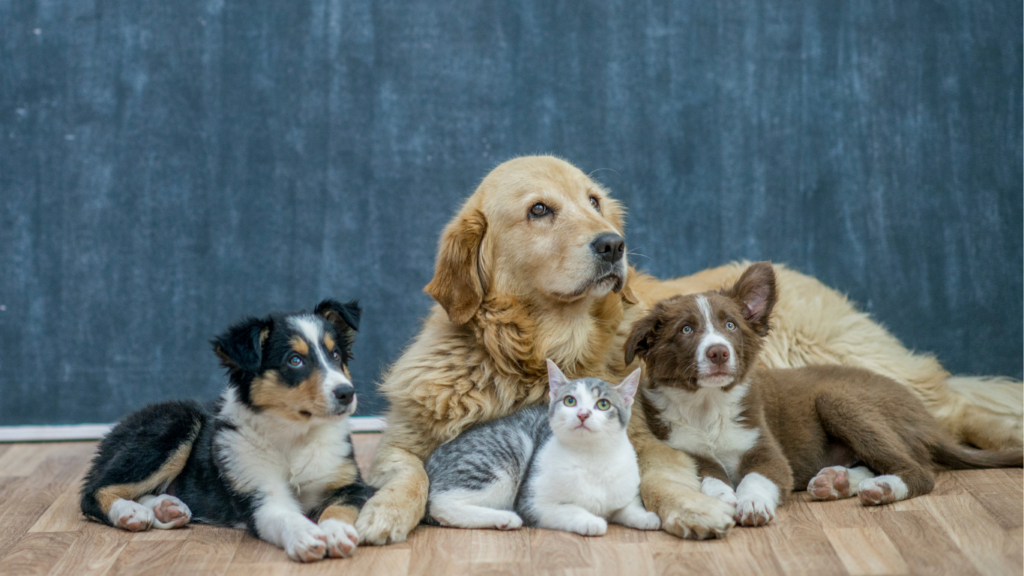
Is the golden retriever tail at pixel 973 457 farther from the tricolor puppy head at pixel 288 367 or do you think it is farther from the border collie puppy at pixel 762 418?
the tricolor puppy head at pixel 288 367

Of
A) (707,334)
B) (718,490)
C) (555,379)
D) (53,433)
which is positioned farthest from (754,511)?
(53,433)

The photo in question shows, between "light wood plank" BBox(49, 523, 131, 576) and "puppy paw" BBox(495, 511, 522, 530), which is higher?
"puppy paw" BBox(495, 511, 522, 530)

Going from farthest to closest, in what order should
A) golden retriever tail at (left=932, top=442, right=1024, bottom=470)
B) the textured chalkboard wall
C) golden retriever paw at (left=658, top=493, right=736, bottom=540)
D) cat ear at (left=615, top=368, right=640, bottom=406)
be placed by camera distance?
1. the textured chalkboard wall
2. golden retriever tail at (left=932, top=442, right=1024, bottom=470)
3. cat ear at (left=615, top=368, right=640, bottom=406)
4. golden retriever paw at (left=658, top=493, right=736, bottom=540)

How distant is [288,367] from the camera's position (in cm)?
272

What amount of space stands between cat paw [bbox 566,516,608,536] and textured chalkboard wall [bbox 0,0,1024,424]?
201 cm

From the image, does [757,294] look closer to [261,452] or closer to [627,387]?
[627,387]

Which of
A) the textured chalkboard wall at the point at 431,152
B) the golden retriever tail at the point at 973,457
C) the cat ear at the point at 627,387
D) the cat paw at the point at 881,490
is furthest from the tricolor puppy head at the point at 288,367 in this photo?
the golden retriever tail at the point at 973,457

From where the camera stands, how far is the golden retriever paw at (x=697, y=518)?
2.60 m

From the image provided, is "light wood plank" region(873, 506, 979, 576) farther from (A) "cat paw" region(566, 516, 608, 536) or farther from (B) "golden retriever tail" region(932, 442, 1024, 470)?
(A) "cat paw" region(566, 516, 608, 536)

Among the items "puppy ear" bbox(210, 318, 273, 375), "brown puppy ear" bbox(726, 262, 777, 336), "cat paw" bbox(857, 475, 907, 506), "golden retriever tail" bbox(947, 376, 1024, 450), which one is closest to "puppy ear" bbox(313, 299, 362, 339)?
"puppy ear" bbox(210, 318, 273, 375)

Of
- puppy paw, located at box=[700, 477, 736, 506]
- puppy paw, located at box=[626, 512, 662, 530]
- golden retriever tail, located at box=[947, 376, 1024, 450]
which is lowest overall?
puppy paw, located at box=[626, 512, 662, 530]

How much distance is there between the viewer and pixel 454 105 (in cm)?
462

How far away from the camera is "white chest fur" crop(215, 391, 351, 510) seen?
9.18 feet

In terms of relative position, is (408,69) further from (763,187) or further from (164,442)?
(164,442)
